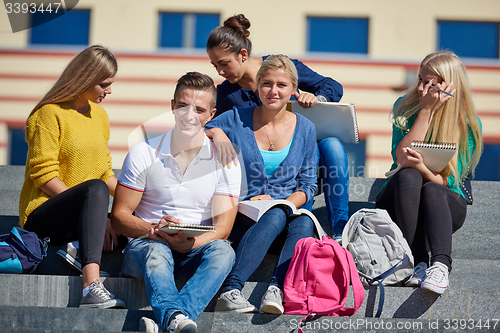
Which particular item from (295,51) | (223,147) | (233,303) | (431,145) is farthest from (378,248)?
(295,51)

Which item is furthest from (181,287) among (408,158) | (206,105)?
(408,158)

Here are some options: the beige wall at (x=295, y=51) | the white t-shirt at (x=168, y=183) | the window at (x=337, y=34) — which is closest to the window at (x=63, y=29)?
the beige wall at (x=295, y=51)

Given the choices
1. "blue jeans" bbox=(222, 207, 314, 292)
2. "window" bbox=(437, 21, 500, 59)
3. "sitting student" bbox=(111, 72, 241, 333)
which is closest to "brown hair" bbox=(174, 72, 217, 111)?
"sitting student" bbox=(111, 72, 241, 333)

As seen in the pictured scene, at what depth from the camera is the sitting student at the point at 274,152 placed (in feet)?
8.75

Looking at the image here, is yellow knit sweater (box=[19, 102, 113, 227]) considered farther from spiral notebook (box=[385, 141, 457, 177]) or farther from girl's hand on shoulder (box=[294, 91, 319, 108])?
spiral notebook (box=[385, 141, 457, 177])

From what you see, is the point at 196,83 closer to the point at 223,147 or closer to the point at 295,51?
the point at 223,147

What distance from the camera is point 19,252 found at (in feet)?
8.38

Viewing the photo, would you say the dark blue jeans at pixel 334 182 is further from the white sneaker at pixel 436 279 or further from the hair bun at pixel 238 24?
the hair bun at pixel 238 24

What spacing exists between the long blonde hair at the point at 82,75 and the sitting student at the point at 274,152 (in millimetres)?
669

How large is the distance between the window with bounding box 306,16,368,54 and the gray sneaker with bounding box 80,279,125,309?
6297 millimetres

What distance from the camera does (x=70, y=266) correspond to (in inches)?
108

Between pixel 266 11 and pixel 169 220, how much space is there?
6104 mm

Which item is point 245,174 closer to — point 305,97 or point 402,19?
point 305,97

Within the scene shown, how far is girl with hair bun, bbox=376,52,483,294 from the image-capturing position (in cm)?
276
